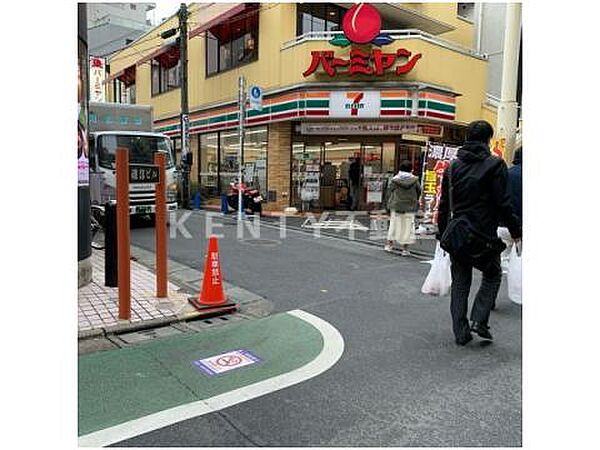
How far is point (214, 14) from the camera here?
57.5 feet

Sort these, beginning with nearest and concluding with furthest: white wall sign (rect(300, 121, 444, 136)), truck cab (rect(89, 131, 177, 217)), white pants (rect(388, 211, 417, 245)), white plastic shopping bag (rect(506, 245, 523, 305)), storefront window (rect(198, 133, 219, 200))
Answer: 1. white plastic shopping bag (rect(506, 245, 523, 305))
2. white pants (rect(388, 211, 417, 245))
3. truck cab (rect(89, 131, 177, 217))
4. white wall sign (rect(300, 121, 444, 136))
5. storefront window (rect(198, 133, 219, 200))

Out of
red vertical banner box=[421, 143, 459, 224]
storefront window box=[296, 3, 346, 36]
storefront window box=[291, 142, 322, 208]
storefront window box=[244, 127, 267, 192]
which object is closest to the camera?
red vertical banner box=[421, 143, 459, 224]

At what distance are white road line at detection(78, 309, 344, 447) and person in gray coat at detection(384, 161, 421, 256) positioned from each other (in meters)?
4.63

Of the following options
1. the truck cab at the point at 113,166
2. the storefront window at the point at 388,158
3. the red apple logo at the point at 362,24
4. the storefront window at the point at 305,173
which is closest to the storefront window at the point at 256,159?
the storefront window at the point at 305,173

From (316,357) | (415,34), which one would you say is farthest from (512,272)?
(415,34)

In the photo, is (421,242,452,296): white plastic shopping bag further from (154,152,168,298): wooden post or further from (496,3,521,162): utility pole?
(496,3,521,162): utility pole

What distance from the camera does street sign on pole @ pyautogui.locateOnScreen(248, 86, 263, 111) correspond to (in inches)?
572

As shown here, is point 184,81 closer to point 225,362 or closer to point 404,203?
point 404,203

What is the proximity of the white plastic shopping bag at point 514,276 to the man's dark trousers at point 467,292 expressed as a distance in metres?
0.76

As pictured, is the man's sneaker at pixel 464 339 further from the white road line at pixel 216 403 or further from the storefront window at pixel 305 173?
the storefront window at pixel 305 173

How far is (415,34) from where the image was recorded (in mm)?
14203

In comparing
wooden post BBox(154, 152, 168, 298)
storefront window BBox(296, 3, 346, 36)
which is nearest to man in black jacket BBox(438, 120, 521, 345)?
wooden post BBox(154, 152, 168, 298)

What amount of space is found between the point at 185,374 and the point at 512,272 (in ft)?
11.1

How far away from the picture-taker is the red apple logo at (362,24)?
43.7 ft
